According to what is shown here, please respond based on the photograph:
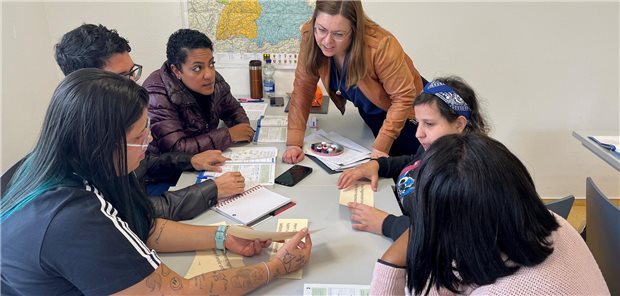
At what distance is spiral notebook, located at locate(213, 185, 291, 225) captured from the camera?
4.75ft

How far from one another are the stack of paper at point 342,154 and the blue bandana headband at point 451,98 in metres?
0.44

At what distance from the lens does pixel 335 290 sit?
3.64 feet

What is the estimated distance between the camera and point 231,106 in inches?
89.4

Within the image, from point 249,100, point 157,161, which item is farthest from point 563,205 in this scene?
point 249,100

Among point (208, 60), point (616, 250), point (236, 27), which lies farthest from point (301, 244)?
point (236, 27)

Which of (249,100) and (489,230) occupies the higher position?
(489,230)

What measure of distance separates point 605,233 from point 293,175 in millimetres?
1025

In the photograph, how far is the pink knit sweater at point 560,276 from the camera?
815mm

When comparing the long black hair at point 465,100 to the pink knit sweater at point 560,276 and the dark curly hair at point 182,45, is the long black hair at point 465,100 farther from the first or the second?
the dark curly hair at point 182,45

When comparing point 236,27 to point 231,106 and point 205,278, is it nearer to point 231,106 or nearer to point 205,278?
point 231,106

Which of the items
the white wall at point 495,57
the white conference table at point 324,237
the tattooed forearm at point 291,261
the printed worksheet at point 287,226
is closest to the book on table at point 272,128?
the white conference table at point 324,237

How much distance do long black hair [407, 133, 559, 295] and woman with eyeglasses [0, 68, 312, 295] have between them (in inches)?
19.8

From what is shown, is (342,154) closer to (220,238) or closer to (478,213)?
(220,238)

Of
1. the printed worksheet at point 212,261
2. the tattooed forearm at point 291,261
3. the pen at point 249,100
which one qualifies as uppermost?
the tattooed forearm at point 291,261
